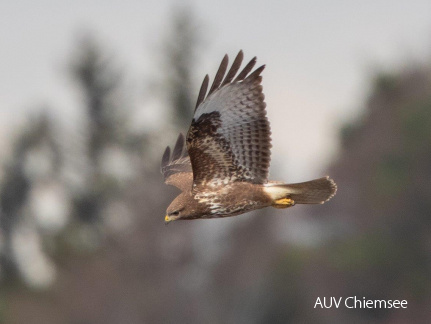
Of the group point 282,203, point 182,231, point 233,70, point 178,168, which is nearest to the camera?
point 233,70

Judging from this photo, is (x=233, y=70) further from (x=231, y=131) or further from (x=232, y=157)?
(x=232, y=157)

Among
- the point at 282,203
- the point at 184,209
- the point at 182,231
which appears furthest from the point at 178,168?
the point at 182,231

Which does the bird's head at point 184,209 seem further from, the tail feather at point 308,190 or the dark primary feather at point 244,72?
the dark primary feather at point 244,72

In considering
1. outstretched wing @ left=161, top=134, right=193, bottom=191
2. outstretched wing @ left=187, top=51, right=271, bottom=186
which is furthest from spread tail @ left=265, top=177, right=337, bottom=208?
outstretched wing @ left=161, top=134, right=193, bottom=191

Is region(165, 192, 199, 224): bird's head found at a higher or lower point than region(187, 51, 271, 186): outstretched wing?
lower

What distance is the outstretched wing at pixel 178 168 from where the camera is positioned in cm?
1333

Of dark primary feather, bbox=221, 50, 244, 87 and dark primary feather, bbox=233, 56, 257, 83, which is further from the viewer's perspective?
dark primary feather, bbox=233, 56, 257, 83

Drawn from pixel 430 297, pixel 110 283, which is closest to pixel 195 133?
pixel 110 283

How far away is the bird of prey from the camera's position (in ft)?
38.2

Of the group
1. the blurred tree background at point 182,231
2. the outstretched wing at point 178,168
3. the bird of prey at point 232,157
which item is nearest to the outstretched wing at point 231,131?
the bird of prey at point 232,157

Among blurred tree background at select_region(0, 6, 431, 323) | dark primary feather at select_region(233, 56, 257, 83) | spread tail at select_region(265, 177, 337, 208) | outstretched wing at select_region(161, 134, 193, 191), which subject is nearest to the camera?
dark primary feather at select_region(233, 56, 257, 83)

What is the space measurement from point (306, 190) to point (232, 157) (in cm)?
83

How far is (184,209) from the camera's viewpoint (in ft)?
39.9

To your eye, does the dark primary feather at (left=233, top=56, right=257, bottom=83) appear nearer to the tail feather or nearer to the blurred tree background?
the tail feather
